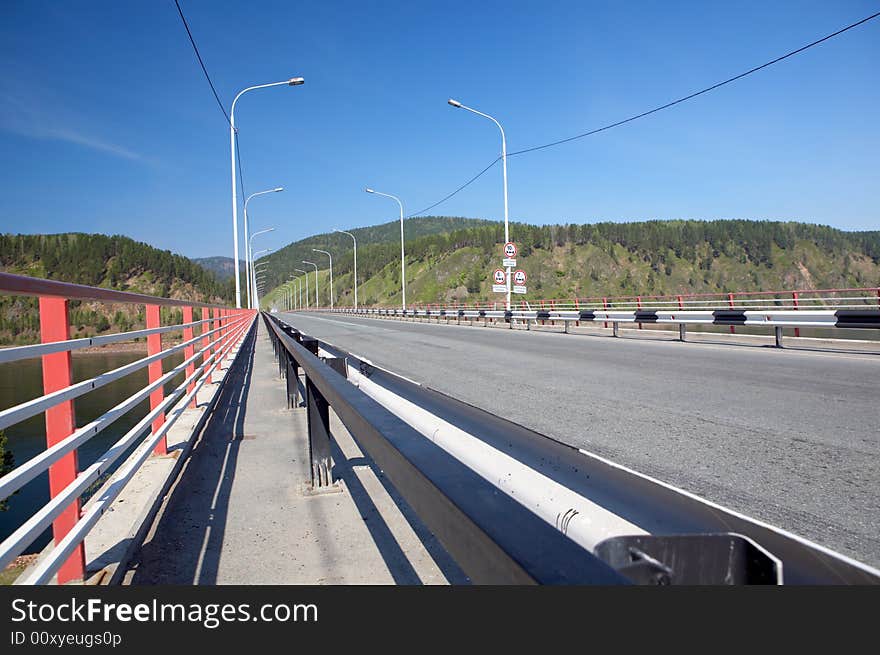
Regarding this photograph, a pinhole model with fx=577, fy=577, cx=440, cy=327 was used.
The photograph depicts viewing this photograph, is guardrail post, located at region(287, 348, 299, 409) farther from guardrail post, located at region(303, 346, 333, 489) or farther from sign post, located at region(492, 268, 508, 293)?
sign post, located at region(492, 268, 508, 293)

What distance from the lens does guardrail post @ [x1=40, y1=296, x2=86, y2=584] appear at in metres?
2.42

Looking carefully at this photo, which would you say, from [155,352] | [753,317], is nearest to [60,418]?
[155,352]

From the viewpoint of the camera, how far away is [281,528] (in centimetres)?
335

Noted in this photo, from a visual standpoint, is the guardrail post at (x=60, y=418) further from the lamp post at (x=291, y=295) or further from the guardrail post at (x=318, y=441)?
the lamp post at (x=291, y=295)

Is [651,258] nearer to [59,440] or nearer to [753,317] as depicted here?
[753,317]

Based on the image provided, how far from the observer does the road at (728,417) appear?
331 cm

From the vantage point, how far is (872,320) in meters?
10.9

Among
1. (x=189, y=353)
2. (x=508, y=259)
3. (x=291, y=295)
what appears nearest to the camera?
(x=189, y=353)

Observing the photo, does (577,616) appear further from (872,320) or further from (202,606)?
(872,320)

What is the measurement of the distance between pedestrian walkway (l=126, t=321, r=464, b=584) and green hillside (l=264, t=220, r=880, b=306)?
385ft

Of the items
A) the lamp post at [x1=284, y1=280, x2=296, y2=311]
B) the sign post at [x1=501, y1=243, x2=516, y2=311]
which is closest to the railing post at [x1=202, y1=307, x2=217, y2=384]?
the sign post at [x1=501, y1=243, x2=516, y2=311]

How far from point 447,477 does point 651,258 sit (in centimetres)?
14572

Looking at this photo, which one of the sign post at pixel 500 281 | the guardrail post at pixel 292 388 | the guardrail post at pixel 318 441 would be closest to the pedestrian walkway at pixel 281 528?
the guardrail post at pixel 318 441

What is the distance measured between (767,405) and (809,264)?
160618 millimetres
